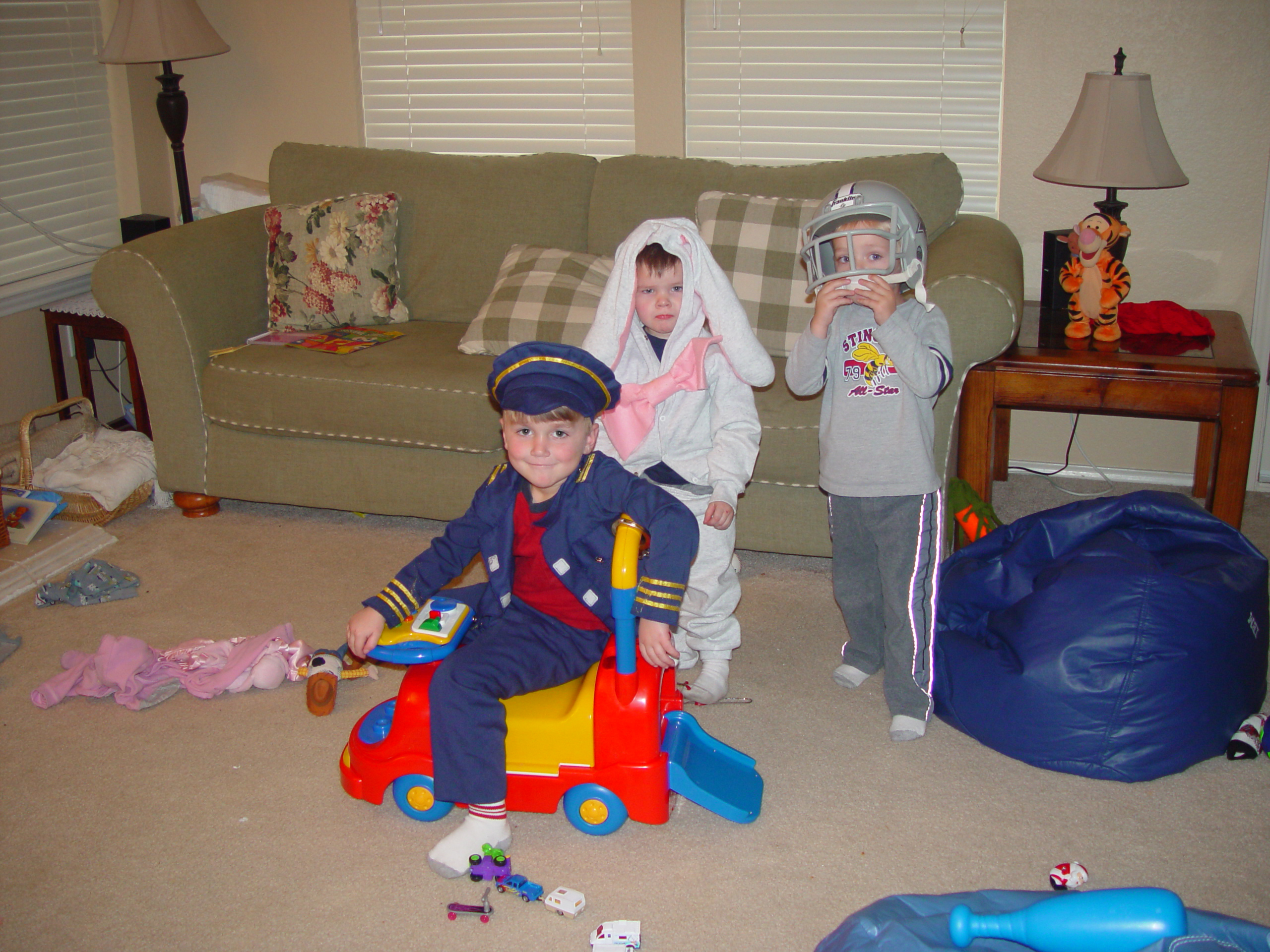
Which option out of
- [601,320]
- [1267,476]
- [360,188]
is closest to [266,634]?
[601,320]

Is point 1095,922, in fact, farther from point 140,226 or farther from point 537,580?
point 140,226

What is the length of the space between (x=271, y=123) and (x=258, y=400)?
1495mm

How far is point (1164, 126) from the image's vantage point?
313 cm

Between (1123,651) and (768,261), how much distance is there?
141 centimetres

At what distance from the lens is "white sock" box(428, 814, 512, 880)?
5.95 ft

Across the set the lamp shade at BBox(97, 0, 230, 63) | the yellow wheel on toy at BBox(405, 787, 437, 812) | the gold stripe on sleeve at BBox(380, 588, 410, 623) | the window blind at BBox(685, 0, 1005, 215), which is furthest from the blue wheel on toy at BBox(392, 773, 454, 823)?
the lamp shade at BBox(97, 0, 230, 63)

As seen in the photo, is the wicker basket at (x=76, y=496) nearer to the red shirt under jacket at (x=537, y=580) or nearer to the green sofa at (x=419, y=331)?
the green sofa at (x=419, y=331)

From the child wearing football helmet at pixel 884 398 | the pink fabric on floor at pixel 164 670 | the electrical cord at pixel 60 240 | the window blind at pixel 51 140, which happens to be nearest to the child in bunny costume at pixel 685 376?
the child wearing football helmet at pixel 884 398

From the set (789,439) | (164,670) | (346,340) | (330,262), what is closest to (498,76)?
(330,262)

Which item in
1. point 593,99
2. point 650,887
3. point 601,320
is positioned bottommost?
point 650,887

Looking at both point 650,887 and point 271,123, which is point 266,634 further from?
point 271,123

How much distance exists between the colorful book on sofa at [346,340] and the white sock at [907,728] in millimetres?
1817

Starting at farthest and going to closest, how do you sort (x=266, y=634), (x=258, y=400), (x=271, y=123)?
(x=271, y=123) < (x=258, y=400) < (x=266, y=634)

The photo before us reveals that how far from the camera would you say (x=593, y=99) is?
3.73 m
